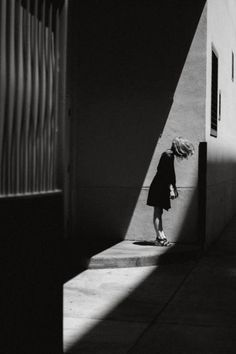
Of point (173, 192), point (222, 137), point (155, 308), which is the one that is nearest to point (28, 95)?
point (155, 308)

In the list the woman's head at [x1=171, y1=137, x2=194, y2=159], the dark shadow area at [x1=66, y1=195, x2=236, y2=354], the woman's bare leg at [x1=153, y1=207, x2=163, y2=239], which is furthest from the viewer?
the woman's bare leg at [x1=153, y1=207, x2=163, y2=239]

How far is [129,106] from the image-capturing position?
→ 10320 millimetres

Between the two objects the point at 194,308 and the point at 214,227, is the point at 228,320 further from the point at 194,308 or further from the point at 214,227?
the point at 214,227

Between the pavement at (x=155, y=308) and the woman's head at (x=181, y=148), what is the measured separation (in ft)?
4.79

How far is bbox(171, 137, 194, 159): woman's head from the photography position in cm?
925

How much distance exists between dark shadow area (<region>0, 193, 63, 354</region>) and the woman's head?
5418 mm

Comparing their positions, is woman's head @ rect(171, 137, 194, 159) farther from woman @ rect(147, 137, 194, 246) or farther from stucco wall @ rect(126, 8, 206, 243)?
stucco wall @ rect(126, 8, 206, 243)

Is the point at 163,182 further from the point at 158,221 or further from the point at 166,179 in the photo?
the point at 158,221

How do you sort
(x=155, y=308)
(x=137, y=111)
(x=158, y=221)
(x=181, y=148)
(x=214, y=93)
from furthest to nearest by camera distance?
(x=214, y=93)
(x=137, y=111)
(x=158, y=221)
(x=181, y=148)
(x=155, y=308)

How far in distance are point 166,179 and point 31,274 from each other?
19.6ft

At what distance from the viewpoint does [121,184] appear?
1045cm

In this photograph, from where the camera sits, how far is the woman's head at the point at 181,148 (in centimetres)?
925

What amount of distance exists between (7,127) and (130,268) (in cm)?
553

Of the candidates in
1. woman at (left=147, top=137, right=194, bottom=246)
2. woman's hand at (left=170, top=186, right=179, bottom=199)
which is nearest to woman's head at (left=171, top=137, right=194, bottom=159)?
woman at (left=147, top=137, right=194, bottom=246)
